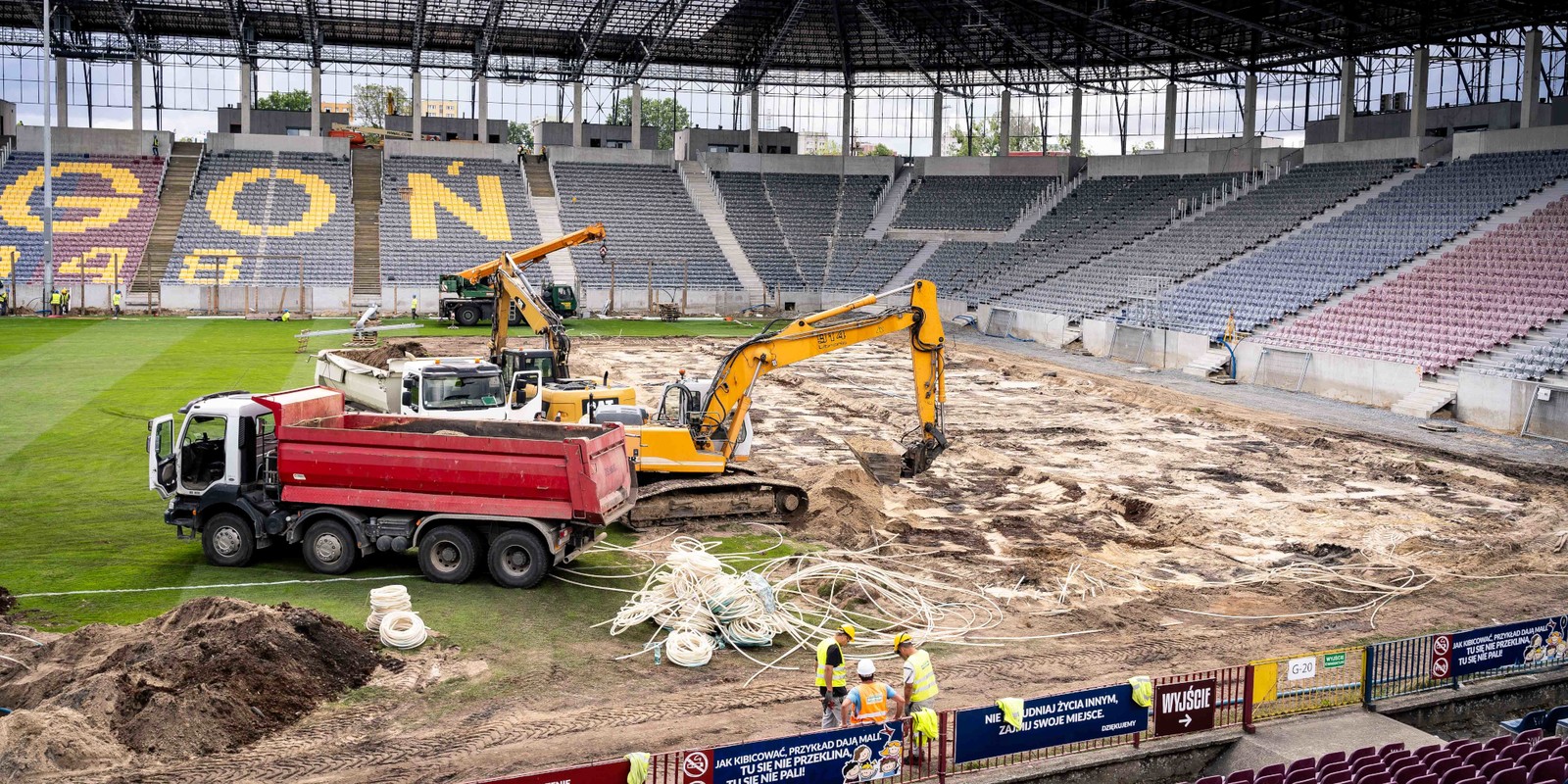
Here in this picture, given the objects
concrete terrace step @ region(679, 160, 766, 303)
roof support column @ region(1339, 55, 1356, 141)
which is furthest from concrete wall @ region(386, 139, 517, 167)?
roof support column @ region(1339, 55, 1356, 141)

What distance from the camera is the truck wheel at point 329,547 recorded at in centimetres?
1675

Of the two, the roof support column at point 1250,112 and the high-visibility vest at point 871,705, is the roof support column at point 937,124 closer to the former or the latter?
the roof support column at point 1250,112

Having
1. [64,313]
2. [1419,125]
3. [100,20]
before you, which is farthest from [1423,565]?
[100,20]

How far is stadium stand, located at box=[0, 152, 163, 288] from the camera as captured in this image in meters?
56.1

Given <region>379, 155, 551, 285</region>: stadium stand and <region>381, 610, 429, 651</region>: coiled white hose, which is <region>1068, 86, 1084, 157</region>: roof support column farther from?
<region>381, 610, 429, 651</region>: coiled white hose

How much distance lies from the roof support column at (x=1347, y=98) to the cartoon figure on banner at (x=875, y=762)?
5164 centimetres

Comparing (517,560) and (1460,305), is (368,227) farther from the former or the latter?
(517,560)

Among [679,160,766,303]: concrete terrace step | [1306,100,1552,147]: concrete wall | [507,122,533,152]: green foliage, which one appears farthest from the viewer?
[507,122,533,152]: green foliage

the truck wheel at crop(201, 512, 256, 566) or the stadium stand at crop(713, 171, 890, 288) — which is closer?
the truck wheel at crop(201, 512, 256, 566)

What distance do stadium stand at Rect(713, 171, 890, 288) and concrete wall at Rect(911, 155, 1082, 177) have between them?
3.03 m

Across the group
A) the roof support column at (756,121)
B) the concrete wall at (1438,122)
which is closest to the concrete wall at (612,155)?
the roof support column at (756,121)

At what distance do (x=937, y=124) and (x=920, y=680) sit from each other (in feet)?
206

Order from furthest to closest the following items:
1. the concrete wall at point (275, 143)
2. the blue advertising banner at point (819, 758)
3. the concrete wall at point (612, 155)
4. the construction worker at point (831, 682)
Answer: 1. the concrete wall at point (612, 155)
2. the concrete wall at point (275, 143)
3. the construction worker at point (831, 682)
4. the blue advertising banner at point (819, 758)

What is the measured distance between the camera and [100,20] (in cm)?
6150
